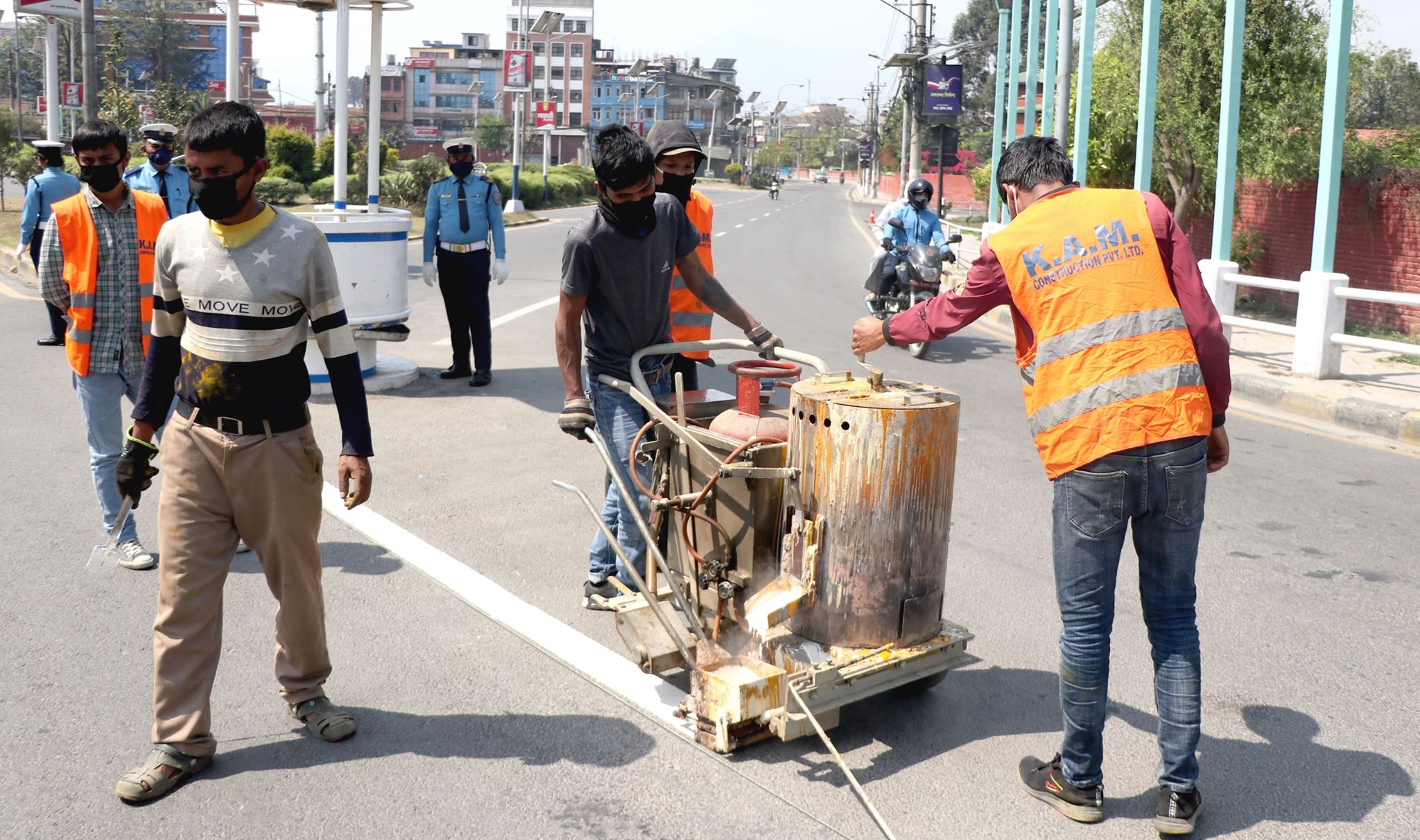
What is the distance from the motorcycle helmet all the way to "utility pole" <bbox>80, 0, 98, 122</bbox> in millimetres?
14840

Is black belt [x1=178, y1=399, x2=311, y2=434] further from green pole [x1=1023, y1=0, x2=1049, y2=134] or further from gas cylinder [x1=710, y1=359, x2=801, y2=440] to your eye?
green pole [x1=1023, y1=0, x2=1049, y2=134]

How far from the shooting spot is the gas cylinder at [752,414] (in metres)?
4.25

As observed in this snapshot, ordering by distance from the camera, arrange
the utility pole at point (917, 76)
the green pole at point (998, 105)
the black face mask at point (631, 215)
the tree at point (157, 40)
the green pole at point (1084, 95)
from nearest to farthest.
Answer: the black face mask at point (631, 215) → the green pole at point (1084, 95) → the green pole at point (998, 105) → the utility pole at point (917, 76) → the tree at point (157, 40)

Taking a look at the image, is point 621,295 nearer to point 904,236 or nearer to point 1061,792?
point 1061,792

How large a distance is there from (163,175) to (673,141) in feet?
14.7

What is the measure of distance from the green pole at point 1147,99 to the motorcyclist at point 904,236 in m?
2.60

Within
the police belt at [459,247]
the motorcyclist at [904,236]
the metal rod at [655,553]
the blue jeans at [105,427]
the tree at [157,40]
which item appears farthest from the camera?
the tree at [157,40]

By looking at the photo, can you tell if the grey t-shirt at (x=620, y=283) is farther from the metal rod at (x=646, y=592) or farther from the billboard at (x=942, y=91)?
the billboard at (x=942, y=91)

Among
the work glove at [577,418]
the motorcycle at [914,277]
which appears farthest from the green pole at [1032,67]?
the work glove at [577,418]

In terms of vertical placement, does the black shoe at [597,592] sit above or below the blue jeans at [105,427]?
below

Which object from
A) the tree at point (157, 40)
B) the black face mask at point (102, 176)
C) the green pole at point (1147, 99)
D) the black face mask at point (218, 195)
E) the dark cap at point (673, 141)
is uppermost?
the tree at point (157, 40)

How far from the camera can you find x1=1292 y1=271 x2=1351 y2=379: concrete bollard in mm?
10867

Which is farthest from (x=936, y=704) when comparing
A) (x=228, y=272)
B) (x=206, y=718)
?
(x=228, y=272)

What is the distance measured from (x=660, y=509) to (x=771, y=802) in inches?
44.2
